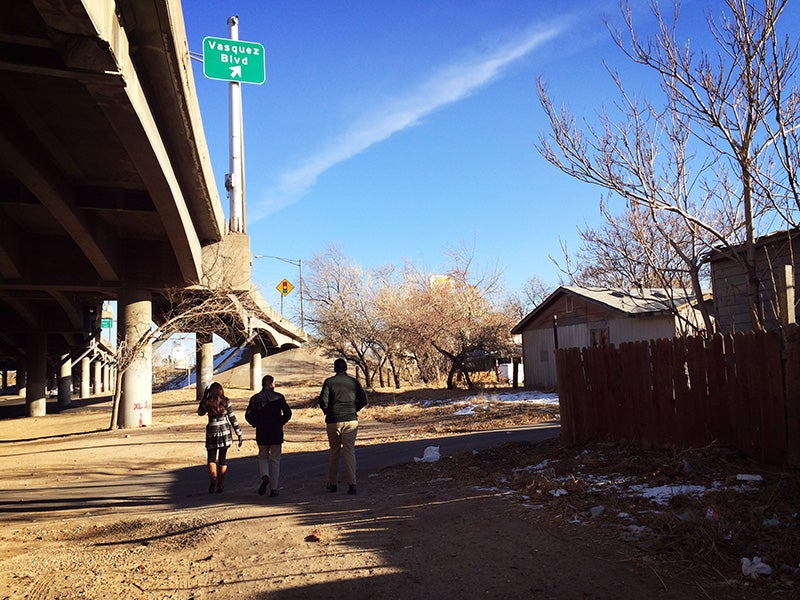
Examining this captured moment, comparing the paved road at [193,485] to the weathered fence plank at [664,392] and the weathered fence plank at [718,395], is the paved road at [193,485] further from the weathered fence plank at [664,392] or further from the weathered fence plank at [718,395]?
the weathered fence plank at [718,395]

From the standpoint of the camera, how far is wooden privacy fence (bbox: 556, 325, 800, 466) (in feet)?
24.4

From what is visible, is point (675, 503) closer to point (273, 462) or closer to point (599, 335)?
point (273, 462)

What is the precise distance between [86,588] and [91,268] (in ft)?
59.4

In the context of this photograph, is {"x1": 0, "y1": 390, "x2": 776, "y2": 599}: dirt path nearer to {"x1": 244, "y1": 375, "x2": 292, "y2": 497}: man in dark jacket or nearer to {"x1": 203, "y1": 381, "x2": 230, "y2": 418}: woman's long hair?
{"x1": 244, "y1": 375, "x2": 292, "y2": 497}: man in dark jacket

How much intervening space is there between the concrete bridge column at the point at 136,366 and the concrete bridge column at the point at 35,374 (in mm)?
20329

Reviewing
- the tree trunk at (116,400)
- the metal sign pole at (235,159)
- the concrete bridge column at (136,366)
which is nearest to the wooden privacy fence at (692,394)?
the metal sign pole at (235,159)

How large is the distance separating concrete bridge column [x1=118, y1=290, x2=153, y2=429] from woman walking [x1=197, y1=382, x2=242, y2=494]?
12.5 meters

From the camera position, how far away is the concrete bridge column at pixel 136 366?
21.9 metres

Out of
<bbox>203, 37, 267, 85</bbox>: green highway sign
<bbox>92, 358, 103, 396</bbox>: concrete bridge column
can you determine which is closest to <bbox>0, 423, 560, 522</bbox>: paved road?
<bbox>203, 37, 267, 85</bbox>: green highway sign

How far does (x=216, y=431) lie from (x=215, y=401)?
18.3 inches

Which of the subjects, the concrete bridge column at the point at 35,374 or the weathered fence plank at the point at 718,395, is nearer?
the weathered fence plank at the point at 718,395

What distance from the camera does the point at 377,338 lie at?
38406 mm

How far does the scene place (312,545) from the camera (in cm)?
641

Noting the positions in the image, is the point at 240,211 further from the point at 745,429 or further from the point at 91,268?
the point at 745,429
